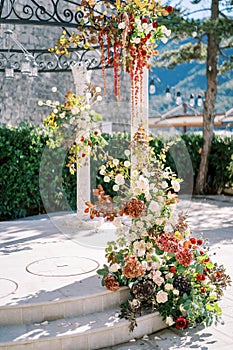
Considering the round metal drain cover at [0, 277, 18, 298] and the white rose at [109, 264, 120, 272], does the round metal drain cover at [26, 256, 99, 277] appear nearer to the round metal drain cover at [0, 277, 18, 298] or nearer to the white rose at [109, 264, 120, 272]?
the round metal drain cover at [0, 277, 18, 298]

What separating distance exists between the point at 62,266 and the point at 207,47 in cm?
802

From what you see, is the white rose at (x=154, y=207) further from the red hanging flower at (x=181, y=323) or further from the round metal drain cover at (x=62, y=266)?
the round metal drain cover at (x=62, y=266)

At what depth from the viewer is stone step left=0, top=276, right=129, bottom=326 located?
347 cm

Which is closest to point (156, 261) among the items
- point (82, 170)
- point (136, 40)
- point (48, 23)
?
point (136, 40)

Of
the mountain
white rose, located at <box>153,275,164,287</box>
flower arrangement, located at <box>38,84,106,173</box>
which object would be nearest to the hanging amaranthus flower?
white rose, located at <box>153,275,164,287</box>

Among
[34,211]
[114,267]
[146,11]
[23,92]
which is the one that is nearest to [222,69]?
[23,92]

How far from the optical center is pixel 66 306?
3.60 metres

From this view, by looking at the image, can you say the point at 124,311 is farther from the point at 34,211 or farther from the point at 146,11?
the point at 34,211

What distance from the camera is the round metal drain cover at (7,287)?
12.4ft

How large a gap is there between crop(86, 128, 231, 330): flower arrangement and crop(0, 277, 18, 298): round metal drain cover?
0.73 m

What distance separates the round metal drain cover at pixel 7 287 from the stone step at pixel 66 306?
0.27 m

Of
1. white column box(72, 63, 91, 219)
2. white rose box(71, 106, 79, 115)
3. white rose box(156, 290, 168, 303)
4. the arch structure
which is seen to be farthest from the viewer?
white column box(72, 63, 91, 219)

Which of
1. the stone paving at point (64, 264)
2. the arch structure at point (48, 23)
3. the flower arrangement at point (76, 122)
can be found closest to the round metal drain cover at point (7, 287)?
the stone paving at point (64, 264)

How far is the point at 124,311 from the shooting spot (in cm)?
358
